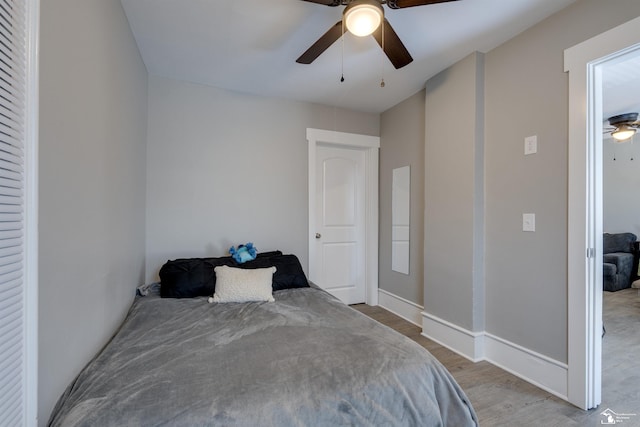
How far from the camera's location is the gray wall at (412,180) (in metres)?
3.15

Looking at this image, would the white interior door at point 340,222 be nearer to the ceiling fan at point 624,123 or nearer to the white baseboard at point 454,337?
the white baseboard at point 454,337

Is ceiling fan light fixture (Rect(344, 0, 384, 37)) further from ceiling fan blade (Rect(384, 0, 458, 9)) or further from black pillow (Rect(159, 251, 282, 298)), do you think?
black pillow (Rect(159, 251, 282, 298))

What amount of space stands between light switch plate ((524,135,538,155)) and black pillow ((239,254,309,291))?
2.00 metres

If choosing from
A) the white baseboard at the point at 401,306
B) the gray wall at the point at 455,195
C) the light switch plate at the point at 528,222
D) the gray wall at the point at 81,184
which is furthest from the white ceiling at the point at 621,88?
the gray wall at the point at 81,184

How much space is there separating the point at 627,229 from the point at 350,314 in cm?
576

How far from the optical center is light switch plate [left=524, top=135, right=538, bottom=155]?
206cm

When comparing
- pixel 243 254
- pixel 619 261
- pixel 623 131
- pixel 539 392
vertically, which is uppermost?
pixel 623 131

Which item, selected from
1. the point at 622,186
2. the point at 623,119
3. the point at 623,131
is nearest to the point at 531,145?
the point at 623,119

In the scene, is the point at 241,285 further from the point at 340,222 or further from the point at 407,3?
the point at 407,3

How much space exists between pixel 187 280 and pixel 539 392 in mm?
2598

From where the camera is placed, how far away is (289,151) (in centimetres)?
331

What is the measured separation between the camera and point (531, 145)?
208cm

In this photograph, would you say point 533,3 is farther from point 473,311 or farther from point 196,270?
point 196,270

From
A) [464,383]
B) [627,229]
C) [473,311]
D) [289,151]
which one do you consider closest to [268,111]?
[289,151]
